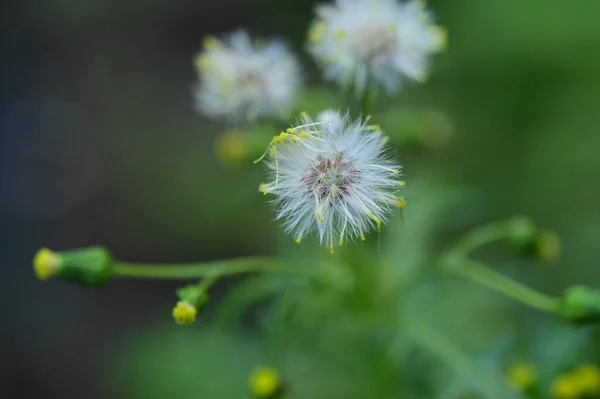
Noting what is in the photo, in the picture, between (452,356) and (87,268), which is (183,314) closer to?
(87,268)

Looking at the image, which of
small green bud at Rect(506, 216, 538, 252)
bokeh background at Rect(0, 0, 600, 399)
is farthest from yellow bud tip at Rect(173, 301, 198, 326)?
bokeh background at Rect(0, 0, 600, 399)

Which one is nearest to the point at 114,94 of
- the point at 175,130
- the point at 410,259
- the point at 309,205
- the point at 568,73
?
the point at 175,130

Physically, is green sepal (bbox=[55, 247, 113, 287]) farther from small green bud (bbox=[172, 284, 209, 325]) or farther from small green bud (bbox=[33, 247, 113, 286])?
small green bud (bbox=[172, 284, 209, 325])

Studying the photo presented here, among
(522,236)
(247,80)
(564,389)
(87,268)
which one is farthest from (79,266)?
(564,389)

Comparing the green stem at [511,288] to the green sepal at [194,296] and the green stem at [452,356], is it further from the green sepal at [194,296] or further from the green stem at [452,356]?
the green sepal at [194,296]

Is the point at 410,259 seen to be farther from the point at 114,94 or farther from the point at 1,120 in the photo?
the point at 1,120

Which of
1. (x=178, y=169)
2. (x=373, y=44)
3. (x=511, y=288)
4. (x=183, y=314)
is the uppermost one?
(x=178, y=169)
